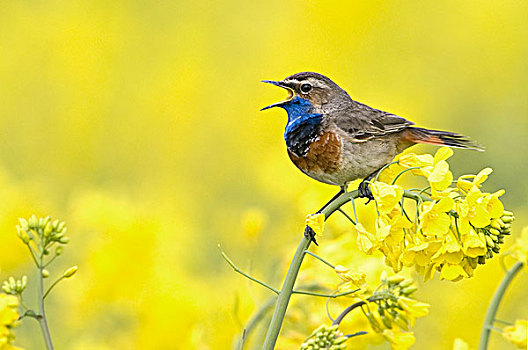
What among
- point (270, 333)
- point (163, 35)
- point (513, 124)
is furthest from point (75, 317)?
point (163, 35)

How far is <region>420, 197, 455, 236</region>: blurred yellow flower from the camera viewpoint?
69.3 inches

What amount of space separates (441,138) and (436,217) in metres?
0.85

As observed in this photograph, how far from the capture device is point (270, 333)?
67.0 inches

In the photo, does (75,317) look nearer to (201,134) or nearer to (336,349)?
(336,349)

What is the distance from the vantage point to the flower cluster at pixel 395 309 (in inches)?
72.3

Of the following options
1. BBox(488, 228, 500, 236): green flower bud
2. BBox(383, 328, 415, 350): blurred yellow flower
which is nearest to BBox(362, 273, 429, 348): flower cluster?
BBox(383, 328, 415, 350): blurred yellow flower

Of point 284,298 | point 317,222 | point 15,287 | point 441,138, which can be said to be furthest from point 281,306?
point 441,138

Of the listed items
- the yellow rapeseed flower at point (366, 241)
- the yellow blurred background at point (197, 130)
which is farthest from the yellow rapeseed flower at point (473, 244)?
the yellow blurred background at point (197, 130)

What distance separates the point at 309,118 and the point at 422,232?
1.07m

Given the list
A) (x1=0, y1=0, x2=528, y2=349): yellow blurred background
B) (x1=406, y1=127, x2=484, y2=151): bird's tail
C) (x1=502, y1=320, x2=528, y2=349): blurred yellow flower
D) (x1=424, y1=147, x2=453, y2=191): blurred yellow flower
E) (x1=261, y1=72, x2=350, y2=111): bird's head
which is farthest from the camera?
(x1=0, y1=0, x2=528, y2=349): yellow blurred background

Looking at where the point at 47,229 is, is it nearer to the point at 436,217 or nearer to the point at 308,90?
the point at 436,217

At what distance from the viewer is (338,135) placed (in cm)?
271

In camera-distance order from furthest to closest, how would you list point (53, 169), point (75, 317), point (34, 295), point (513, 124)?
1. point (53, 169)
2. point (513, 124)
3. point (34, 295)
4. point (75, 317)

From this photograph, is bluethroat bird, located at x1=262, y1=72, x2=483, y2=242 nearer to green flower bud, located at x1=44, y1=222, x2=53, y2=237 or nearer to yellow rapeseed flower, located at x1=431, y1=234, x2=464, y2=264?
yellow rapeseed flower, located at x1=431, y1=234, x2=464, y2=264
